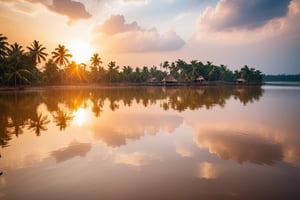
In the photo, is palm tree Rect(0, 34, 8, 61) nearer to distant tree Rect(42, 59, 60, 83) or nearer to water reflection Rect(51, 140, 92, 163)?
distant tree Rect(42, 59, 60, 83)

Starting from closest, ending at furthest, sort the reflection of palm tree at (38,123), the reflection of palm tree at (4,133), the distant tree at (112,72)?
the reflection of palm tree at (4,133)
the reflection of palm tree at (38,123)
the distant tree at (112,72)

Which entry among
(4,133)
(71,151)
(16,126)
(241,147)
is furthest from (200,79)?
(71,151)

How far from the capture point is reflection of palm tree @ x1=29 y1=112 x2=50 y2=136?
11511 mm

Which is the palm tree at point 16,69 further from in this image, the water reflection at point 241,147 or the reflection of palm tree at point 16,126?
the water reflection at point 241,147

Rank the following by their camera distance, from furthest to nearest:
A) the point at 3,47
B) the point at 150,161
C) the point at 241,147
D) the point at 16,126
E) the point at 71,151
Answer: the point at 3,47 → the point at 16,126 → the point at 241,147 → the point at 71,151 → the point at 150,161

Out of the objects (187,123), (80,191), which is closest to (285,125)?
(187,123)

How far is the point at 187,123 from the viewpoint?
42.8 ft

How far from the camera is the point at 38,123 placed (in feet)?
42.8

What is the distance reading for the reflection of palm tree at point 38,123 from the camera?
11.5 meters

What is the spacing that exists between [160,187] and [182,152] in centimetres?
280

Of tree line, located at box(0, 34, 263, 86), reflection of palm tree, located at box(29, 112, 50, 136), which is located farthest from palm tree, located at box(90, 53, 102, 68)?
reflection of palm tree, located at box(29, 112, 50, 136)

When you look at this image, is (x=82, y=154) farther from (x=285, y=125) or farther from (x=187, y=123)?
(x=285, y=125)

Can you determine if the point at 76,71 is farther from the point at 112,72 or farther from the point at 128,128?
the point at 128,128

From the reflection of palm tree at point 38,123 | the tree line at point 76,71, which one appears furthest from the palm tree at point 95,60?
the reflection of palm tree at point 38,123
